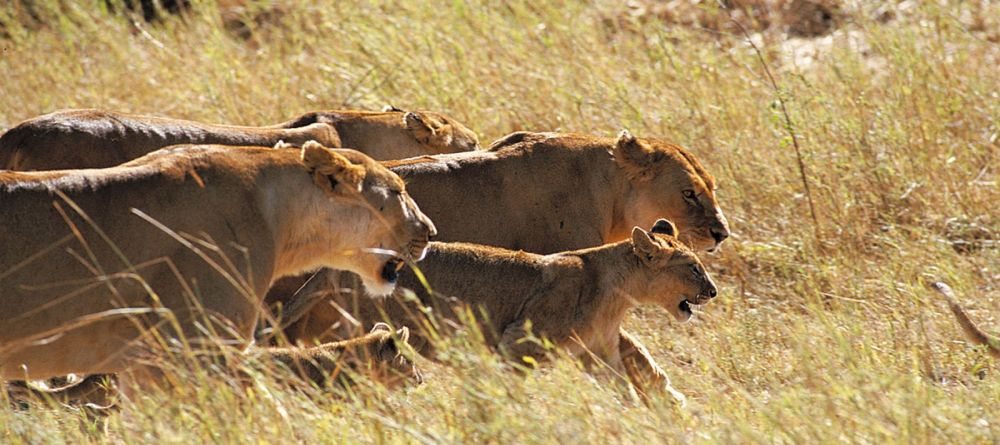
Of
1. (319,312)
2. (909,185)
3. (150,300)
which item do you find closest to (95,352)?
(150,300)

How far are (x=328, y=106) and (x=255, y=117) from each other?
53 centimetres

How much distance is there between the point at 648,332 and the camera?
26.4 ft

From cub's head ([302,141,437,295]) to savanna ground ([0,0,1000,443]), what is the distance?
0.50 metres

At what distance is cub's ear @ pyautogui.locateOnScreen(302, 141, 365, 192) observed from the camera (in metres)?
6.09

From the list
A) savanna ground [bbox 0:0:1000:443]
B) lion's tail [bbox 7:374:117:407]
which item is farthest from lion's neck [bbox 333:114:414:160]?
lion's tail [bbox 7:374:117:407]

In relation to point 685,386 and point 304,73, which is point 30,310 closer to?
point 685,386

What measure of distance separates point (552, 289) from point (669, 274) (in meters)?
0.54

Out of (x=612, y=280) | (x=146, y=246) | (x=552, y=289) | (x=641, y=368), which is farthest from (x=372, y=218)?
(x=641, y=368)

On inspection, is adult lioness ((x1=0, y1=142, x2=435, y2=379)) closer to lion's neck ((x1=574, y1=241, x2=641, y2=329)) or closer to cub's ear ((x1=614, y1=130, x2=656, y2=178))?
lion's neck ((x1=574, y1=241, x2=641, y2=329))

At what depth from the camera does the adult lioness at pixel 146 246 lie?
18.6 feet

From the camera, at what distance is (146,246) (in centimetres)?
582

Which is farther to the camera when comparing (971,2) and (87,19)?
(87,19)

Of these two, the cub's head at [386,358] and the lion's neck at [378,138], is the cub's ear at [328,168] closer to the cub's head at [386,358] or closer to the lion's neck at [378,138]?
the cub's head at [386,358]

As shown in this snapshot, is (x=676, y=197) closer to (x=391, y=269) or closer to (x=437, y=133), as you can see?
(x=437, y=133)
